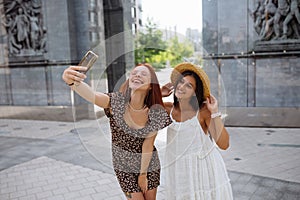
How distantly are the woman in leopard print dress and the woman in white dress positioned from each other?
6.2 inches

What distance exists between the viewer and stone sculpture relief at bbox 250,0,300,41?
366 inches

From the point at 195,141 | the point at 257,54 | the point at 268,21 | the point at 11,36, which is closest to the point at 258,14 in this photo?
the point at 268,21

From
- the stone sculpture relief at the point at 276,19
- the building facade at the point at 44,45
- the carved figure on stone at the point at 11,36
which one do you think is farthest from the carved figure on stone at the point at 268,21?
the carved figure on stone at the point at 11,36

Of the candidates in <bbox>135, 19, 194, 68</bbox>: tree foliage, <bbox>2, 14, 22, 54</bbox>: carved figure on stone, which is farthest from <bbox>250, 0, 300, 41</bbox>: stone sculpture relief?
<bbox>2, 14, 22, 54</bbox>: carved figure on stone

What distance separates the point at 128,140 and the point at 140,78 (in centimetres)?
51

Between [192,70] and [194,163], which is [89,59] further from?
[194,163]

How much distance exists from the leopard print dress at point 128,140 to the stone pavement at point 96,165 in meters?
0.11

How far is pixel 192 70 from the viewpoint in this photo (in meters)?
2.07

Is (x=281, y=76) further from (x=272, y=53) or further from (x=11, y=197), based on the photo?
(x=11, y=197)

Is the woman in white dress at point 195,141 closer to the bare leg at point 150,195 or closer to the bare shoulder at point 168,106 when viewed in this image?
the bare shoulder at point 168,106

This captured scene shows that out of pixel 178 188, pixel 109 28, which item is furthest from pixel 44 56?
pixel 178 188

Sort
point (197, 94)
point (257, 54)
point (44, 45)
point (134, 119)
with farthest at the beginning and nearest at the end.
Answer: point (44, 45), point (257, 54), point (197, 94), point (134, 119)

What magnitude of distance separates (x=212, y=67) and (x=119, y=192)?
3136mm

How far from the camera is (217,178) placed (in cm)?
238
